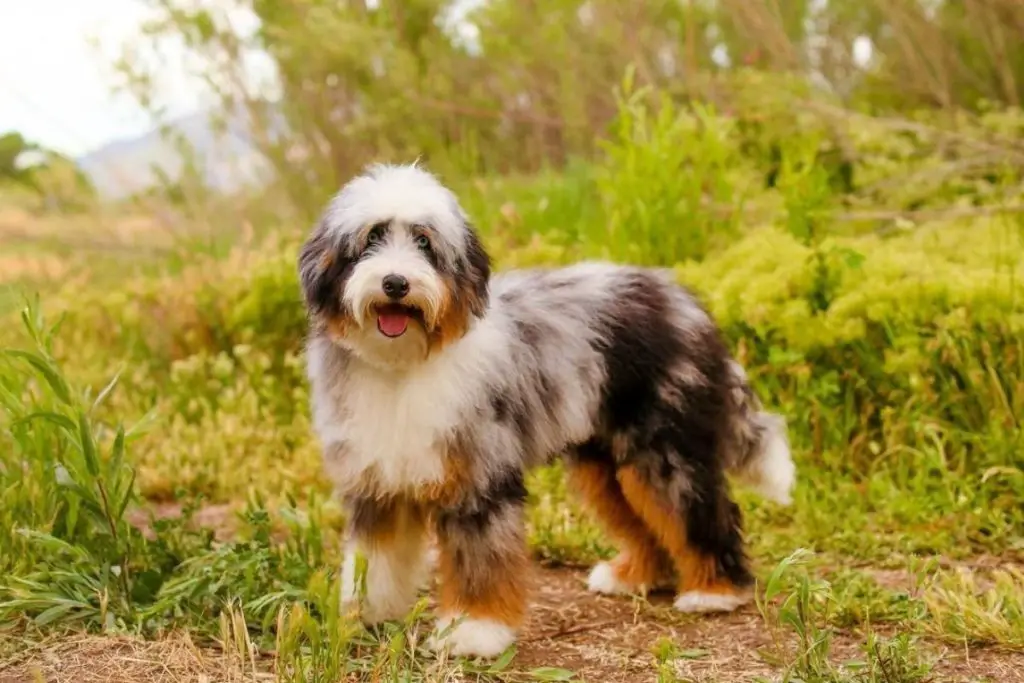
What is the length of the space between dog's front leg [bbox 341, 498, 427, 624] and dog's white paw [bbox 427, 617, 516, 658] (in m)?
0.23

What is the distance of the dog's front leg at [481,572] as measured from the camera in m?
3.48

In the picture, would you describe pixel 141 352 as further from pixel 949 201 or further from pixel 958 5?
pixel 958 5

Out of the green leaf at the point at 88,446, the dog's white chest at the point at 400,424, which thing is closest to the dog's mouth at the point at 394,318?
the dog's white chest at the point at 400,424

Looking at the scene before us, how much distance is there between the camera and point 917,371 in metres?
5.07

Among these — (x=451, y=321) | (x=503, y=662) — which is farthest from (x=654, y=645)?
(x=451, y=321)

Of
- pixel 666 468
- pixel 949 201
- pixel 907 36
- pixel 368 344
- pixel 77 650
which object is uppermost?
pixel 907 36

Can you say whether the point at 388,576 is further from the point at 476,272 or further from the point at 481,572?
the point at 476,272

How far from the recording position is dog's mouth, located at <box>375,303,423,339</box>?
324 cm

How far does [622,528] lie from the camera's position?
14.0 ft

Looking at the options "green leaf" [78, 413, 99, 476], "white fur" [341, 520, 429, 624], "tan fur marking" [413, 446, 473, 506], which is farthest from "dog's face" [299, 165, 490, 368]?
"green leaf" [78, 413, 99, 476]

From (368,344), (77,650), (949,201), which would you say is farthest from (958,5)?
(77,650)

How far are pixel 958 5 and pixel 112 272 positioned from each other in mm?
7018

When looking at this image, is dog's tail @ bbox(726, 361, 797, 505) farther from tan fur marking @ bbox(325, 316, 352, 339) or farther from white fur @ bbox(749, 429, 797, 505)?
tan fur marking @ bbox(325, 316, 352, 339)

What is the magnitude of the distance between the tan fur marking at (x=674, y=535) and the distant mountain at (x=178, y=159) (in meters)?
5.84
